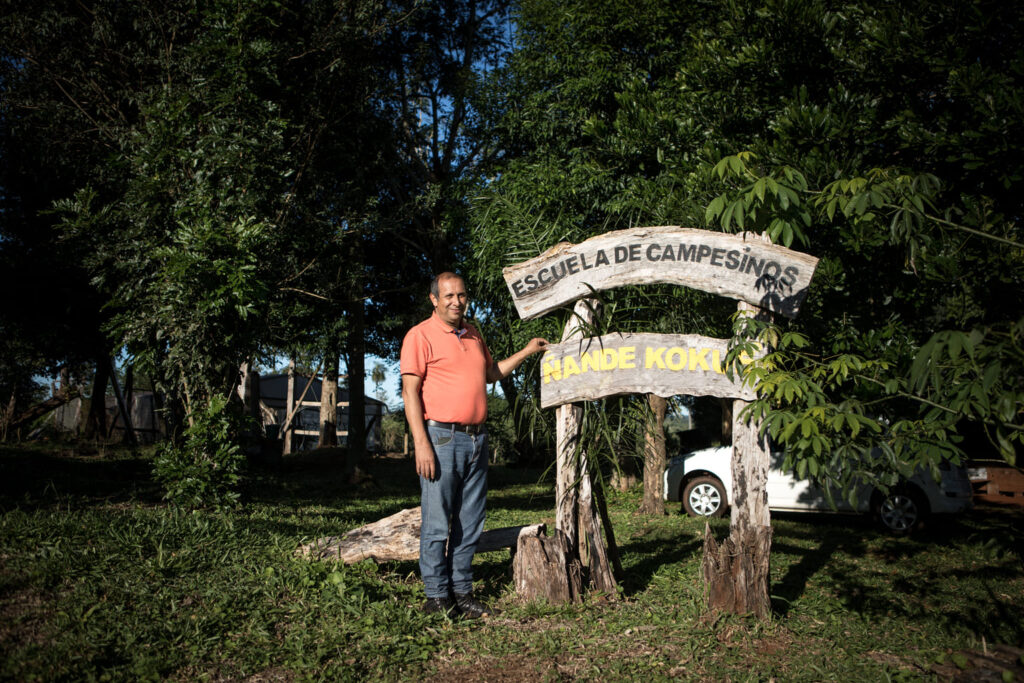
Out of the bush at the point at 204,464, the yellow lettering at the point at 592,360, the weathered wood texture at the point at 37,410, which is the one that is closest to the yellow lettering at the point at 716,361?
the yellow lettering at the point at 592,360

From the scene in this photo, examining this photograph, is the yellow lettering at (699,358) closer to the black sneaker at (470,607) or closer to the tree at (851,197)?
the tree at (851,197)

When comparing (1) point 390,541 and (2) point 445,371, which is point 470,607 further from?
(2) point 445,371

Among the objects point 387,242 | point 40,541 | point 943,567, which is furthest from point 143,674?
point 387,242

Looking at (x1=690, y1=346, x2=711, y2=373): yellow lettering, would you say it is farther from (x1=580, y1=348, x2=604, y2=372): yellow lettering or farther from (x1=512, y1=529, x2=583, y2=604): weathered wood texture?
(x1=512, y1=529, x2=583, y2=604): weathered wood texture

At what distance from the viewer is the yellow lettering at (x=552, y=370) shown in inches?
205

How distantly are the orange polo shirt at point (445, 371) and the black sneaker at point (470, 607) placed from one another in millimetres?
1239

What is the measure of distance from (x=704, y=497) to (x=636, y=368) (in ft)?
21.2

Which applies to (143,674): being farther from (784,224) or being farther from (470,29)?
(470,29)

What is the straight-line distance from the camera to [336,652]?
3812 mm

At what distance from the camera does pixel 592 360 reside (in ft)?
16.7

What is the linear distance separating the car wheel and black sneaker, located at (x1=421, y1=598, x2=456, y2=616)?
269 inches

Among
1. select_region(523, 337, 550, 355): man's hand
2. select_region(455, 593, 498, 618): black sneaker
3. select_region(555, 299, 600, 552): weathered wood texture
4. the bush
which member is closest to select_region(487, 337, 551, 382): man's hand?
select_region(523, 337, 550, 355): man's hand

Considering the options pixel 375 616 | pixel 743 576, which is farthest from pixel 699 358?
pixel 375 616

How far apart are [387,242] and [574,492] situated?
10.9 metres
